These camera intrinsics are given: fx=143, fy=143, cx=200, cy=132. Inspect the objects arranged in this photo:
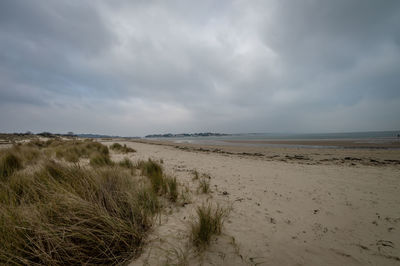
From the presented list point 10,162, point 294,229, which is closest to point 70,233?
point 294,229

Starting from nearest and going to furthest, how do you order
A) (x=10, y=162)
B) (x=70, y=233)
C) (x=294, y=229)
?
(x=70, y=233), (x=294, y=229), (x=10, y=162)

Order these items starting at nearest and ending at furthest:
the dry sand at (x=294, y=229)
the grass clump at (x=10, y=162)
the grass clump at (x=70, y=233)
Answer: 1. the grass clump at (x=70, y=233)
2. the dry sand at (x=294, y=229)
3. the grass clump at (x=10, y=162)

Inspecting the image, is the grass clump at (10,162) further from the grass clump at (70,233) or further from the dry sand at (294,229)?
the dry sand at (294,229)

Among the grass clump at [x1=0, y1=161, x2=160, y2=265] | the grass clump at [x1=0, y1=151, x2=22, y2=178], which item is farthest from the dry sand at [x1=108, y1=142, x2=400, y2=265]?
the grass clump at [x1=0, y1=151, x2=22, y2=178]

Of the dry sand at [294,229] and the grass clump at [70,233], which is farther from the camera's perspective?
the dry sand at [294,229]

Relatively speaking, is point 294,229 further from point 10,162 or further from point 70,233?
point 10,162

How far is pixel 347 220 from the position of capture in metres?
2.59

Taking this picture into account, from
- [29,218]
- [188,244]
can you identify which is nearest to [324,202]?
[188,244]

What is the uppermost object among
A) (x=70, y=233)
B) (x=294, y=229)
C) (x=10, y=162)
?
(x=10, y=162)

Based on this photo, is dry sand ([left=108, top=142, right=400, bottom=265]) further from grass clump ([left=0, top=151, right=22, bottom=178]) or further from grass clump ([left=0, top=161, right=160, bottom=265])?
grass clump ([left=0, top=151, right=22, bottom=178])

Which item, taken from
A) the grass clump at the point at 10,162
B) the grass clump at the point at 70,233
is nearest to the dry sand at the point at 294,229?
the grass clump at the point at 70,233

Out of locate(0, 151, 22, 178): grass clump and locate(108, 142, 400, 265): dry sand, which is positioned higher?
locate(0, 151, 22, 178): grass clump

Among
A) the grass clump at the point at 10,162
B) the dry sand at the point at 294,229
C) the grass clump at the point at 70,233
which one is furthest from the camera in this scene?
the grass clump at the point at 10,162

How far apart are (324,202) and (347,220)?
0.69 m
